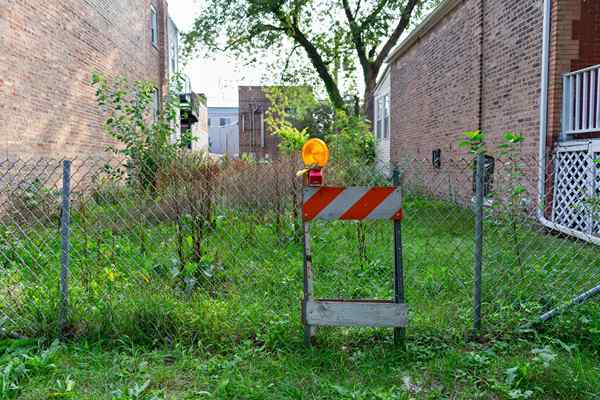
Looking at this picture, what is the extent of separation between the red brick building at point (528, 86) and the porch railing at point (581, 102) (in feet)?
0.05

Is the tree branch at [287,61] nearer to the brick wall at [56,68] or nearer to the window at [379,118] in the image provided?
the window at [379,118]

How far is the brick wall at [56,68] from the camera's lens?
886cm

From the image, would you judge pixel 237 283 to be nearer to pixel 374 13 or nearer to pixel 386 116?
pixel 374 13

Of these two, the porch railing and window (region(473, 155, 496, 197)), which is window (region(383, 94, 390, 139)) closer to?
window (region(473, 155, 496, 197))

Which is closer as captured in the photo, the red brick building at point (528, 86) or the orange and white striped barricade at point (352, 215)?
the orange and white striped barricade at point (352, 215)

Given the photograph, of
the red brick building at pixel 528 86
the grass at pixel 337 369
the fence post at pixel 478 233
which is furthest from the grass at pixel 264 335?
the red brick building at pixel 528 86

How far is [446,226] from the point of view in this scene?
7.94m

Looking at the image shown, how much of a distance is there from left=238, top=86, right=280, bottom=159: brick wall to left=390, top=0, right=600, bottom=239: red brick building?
27693 mm

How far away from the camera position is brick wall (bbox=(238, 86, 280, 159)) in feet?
139

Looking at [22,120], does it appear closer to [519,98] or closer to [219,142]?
[519,98]

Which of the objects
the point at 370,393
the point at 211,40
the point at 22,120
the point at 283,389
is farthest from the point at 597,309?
the point at 211,40

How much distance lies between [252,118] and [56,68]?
105 feet

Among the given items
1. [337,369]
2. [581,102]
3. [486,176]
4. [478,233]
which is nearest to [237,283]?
[337,369]

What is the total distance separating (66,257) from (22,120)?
6571 millimetres
